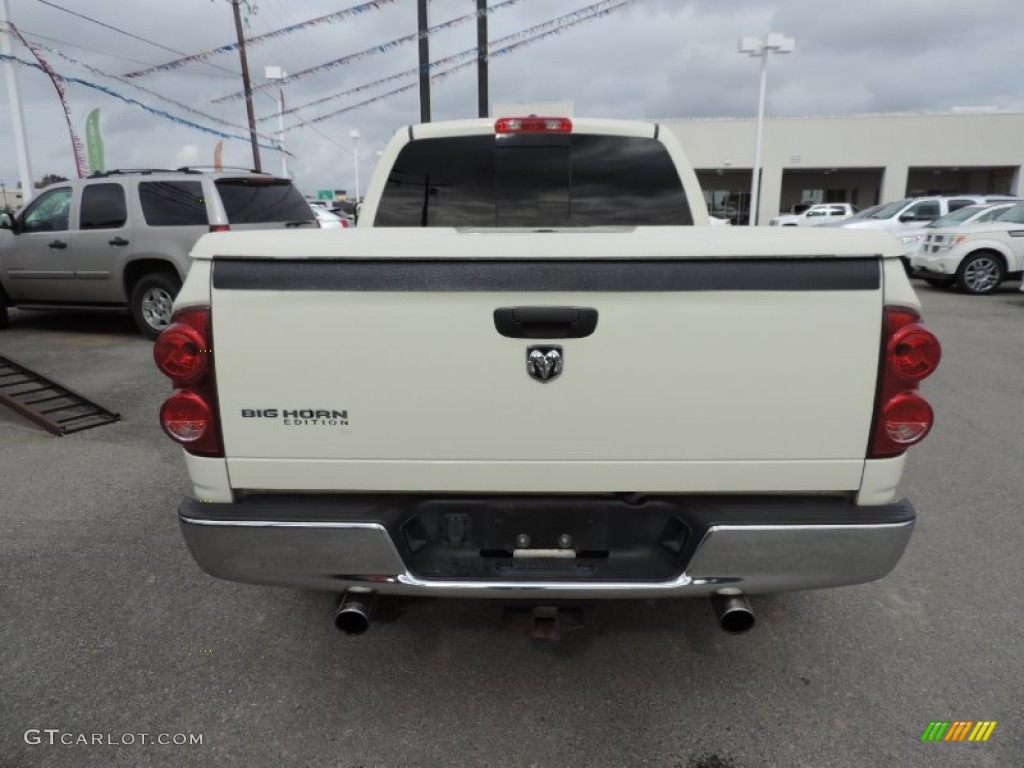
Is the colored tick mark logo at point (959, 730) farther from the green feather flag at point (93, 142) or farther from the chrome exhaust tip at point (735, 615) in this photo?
the green feather flag at point (93, 142)

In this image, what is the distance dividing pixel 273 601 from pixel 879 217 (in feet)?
60.9

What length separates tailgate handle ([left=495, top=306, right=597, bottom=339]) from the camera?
6.55ft

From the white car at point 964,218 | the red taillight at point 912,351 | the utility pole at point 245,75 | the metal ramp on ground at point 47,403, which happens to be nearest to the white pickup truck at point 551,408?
the red taillight at point 912,351

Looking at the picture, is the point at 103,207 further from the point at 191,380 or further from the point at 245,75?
the point at 245,75

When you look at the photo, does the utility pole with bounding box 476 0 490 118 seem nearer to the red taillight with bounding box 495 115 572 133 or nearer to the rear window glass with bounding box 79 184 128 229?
the rear window glass with bounding box 79 184 128 229

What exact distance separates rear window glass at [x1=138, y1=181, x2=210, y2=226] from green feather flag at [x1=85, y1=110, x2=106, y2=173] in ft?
51.2

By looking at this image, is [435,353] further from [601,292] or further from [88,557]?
[88,557]

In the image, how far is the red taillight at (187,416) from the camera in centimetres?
208

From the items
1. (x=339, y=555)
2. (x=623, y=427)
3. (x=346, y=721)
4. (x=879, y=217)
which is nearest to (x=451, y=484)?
(x=339, y=555)

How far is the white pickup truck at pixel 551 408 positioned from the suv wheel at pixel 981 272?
1342cm

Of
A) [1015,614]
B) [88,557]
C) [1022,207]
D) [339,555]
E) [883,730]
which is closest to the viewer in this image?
[339,555]

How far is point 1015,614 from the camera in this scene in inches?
118

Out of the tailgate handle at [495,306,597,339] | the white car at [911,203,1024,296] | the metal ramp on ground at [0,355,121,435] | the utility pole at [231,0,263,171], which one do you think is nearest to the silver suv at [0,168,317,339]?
the metal ramp on ground at [0,355,121,435]

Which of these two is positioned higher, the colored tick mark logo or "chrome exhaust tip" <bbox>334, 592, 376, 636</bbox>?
"chrome exhaust tip" <bbox>334, 592, 376, 636</bbox>
